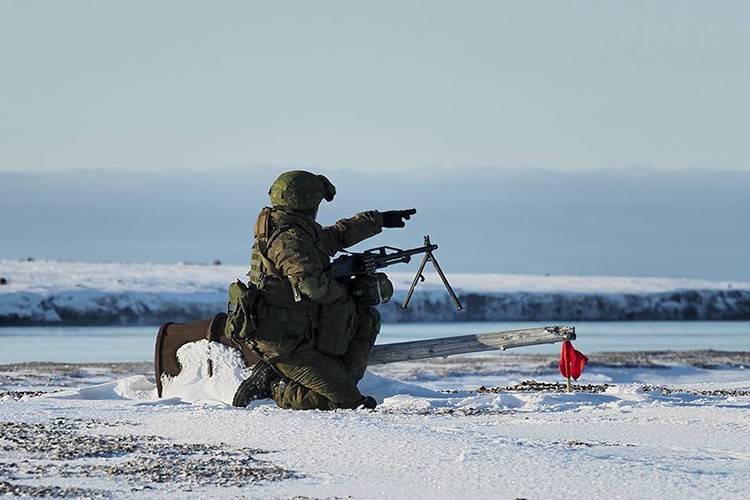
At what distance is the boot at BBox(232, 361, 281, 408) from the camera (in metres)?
10.2

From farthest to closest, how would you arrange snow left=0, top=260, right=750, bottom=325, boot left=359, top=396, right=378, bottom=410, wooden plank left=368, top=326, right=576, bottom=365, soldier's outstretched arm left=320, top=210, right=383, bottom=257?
snow left=0, top=260, right=750, bottom=325
wooden plank left=368, top=326, right=576, bottom=365
soldier's outstretched arm left=320, top=210, right=383, bottom=257
boot left=359, top=396, right=378, bottom=410

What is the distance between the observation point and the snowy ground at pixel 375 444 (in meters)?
6.29

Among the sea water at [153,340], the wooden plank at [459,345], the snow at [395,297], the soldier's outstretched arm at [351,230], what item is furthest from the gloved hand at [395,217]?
the snow at [395,297]

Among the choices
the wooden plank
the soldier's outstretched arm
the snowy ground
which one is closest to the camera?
the snowy ground

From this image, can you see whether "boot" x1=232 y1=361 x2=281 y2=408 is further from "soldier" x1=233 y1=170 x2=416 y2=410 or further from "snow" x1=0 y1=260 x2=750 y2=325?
"snow" x1=0 y1=260 x2=750 y2=325

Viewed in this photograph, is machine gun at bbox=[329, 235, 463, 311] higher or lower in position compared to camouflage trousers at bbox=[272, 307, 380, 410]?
higher

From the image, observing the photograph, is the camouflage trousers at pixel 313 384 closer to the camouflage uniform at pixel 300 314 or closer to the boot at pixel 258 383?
the camouflage uniform at pixel 300 314

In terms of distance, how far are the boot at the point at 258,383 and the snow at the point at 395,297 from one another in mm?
21398

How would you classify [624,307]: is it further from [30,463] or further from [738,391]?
[30,463]

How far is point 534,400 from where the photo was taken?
998 cm

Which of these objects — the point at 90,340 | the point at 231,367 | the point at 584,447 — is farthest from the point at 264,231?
the point at 90,340

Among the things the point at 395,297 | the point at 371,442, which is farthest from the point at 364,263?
the point at 395,297

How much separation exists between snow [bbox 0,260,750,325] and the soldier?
71.1ft

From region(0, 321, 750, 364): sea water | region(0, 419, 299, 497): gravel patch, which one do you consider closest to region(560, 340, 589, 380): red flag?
region(0, 419, 299, 497): gravel patch
